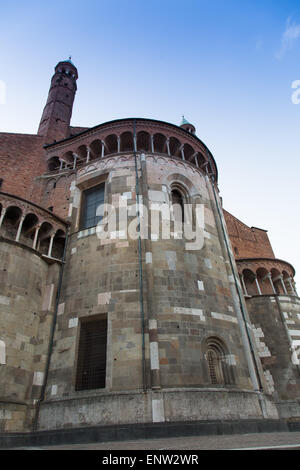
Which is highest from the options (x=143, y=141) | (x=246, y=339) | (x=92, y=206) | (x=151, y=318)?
(x=143, y=141)

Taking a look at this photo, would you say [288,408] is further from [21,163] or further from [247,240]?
[21,163]

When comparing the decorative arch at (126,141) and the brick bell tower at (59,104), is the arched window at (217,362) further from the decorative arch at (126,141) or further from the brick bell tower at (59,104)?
the brick bell tower at (59,104)

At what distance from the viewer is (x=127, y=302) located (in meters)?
11.5

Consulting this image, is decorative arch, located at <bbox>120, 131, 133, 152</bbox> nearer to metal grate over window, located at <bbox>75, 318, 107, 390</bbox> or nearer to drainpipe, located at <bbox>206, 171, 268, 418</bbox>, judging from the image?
drainpipe, located at <bbox>206, 171, 268, 418</bbox>

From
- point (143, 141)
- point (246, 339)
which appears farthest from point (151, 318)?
point (143, 141)

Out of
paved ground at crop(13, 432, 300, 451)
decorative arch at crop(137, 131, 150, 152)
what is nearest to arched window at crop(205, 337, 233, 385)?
paved ground at crop(13, 432, 300, 451)

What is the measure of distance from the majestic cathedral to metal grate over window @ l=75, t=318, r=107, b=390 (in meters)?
0.04

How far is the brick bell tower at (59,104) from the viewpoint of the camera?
73.2ft

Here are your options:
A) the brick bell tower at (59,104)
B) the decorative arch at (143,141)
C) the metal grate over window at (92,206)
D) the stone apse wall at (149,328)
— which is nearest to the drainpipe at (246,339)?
the stone apse wall at (149,328)

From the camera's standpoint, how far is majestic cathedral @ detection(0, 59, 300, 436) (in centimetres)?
999

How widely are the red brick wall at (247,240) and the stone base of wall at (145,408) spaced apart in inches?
577

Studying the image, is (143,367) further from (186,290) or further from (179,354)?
(186,290)

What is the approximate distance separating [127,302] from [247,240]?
16.8 meters
